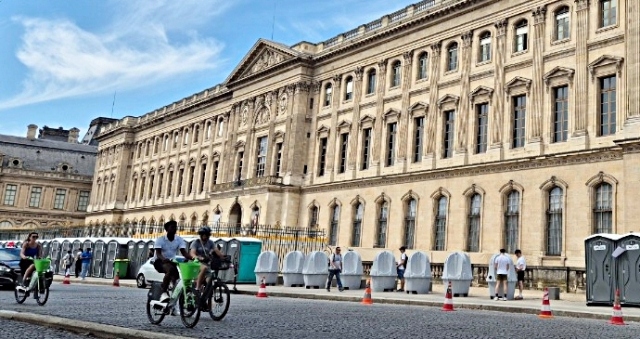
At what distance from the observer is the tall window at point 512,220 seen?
30.8m

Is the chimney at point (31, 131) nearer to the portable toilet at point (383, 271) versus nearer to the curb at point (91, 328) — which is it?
the portable toilet at point (383, 271)

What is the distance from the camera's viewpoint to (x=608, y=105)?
2838 cm

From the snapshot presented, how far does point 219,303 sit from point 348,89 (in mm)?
33232

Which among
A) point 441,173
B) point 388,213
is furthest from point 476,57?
point 388,213

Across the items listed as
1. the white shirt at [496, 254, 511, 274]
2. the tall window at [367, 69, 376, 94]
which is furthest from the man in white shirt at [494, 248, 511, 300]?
the tall window at [367, 69, 376, 94]

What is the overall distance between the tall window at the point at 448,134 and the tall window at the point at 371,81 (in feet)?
22.1

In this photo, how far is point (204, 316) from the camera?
12.5m

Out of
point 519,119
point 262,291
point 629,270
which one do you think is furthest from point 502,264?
point 519,119

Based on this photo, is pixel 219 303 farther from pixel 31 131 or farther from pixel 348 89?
pixel 31 131

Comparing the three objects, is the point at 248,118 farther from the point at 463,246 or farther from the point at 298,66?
the point at 463,246

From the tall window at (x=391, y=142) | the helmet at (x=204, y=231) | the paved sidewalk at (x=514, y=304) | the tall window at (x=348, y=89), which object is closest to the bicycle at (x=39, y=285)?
the helmet at (x=204, y=231)

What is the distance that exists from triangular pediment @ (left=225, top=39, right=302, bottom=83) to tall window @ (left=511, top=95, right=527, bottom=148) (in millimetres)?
18442

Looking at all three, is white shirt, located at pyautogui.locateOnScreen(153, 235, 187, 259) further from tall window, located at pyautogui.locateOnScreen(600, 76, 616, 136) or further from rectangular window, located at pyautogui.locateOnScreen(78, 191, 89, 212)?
rectangular window, located at pyautogui.locateOnScreen(78, 191, 89, 212)

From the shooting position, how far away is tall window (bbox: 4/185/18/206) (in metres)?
80.4
